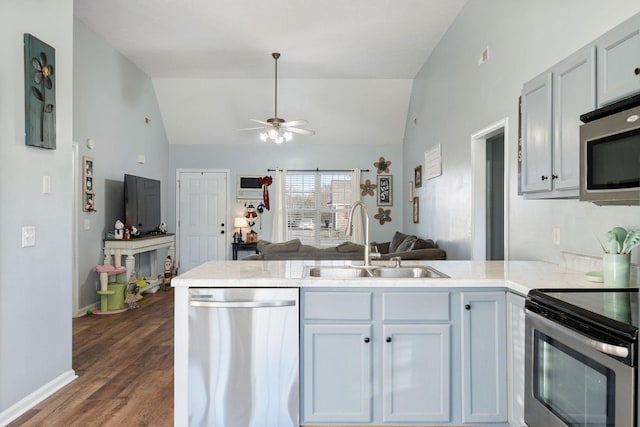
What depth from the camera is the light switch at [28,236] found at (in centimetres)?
262

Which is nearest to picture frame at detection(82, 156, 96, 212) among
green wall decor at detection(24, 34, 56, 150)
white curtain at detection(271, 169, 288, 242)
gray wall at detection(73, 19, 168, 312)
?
gray wall at detection(73, 19, 168, 312)

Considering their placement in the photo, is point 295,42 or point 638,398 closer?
point 638,398

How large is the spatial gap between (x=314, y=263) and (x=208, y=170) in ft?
19.4

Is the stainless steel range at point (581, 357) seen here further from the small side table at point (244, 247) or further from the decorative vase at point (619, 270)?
the small side table at point (244, 247)

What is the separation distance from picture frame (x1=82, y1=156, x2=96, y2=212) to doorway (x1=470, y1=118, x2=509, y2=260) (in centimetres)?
449

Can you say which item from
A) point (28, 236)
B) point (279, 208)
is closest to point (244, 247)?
point (279, 208)

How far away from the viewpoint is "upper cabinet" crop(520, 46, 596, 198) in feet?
6.61

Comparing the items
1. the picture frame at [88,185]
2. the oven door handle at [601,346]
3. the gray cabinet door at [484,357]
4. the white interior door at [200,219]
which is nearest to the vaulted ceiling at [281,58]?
the white interior door at [200,219]

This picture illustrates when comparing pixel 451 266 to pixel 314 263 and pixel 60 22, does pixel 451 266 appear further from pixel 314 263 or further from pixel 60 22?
pixel 60 22

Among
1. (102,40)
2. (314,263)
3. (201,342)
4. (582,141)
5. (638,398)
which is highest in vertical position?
(102,40)

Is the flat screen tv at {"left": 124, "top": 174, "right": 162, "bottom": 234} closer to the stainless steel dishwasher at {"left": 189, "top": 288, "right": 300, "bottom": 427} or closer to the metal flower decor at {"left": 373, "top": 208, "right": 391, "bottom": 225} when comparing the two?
the metal flower decor at {"left": 373, "top": 208, "right": 391, "bottom": 225}

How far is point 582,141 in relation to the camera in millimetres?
1914

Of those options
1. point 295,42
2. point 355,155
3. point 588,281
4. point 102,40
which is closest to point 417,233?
point 355,155

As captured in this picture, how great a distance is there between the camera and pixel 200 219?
824 cm
